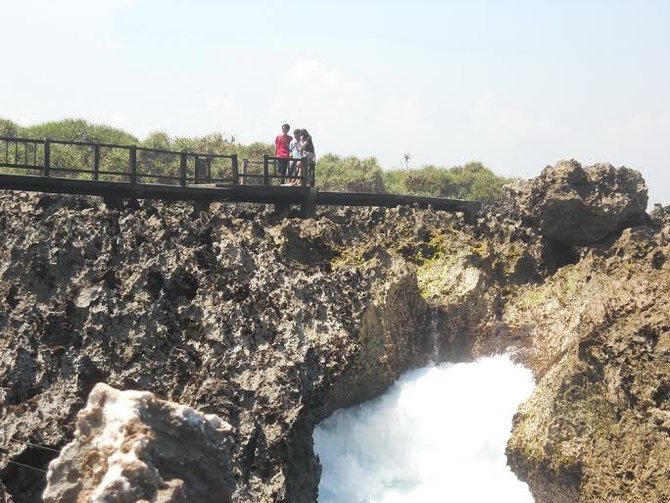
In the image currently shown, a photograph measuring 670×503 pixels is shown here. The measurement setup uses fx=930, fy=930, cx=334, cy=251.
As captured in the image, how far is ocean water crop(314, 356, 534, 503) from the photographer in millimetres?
15203

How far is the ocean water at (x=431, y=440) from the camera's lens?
1520cm

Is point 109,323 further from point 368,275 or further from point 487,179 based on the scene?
point 487,179

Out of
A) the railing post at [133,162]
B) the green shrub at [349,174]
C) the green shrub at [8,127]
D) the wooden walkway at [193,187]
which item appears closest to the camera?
the wooden walkway at [193,187]

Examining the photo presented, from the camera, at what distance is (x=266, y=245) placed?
15484 millimetres

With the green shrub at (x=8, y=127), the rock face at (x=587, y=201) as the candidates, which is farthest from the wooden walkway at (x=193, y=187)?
the green shrub at (x=8, y=127)

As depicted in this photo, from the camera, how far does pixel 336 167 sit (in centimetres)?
4019

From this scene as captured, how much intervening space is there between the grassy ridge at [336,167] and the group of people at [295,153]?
1314 centimetres

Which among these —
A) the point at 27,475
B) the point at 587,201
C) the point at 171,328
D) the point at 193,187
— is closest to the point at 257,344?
the point at 171,328

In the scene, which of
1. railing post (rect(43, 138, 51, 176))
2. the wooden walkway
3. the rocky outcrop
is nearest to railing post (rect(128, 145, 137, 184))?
the wooden walkway

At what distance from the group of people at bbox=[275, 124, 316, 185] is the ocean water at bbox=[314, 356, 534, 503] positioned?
5.00m

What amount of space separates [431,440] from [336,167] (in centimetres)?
2467

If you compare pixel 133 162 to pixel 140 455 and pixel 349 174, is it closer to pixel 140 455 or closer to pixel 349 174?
pixel 140 455

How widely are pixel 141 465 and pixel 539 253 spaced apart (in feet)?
49.2

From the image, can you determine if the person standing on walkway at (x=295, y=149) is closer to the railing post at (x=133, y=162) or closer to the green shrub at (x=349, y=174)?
the railing post at (x=133, y=162)
